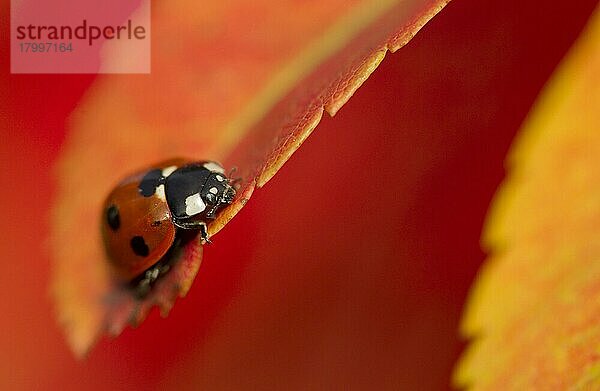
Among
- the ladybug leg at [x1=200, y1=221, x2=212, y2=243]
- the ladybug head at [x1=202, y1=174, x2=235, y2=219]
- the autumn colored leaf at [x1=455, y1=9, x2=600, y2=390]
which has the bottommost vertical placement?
the autumn colored leaf at [x1=455, y1=9, x2=600, y2=390]

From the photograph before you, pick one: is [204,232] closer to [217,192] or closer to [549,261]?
[217,192]

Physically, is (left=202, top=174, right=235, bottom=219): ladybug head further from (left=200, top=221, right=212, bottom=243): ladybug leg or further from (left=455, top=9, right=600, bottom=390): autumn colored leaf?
(left=455, top=9, right=600, bottom=390): autumn colored leaf

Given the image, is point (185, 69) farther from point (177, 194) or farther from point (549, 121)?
point (549, 121)

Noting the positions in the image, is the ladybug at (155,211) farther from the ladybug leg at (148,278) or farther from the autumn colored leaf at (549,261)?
the autumn colored leaf at (549,261)

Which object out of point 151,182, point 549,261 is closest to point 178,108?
point 151,182

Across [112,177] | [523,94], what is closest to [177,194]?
[112,177]

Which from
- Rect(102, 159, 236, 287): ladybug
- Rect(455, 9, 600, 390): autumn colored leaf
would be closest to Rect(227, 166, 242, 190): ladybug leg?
Rect(102, 159, 236, 287): ladybug
